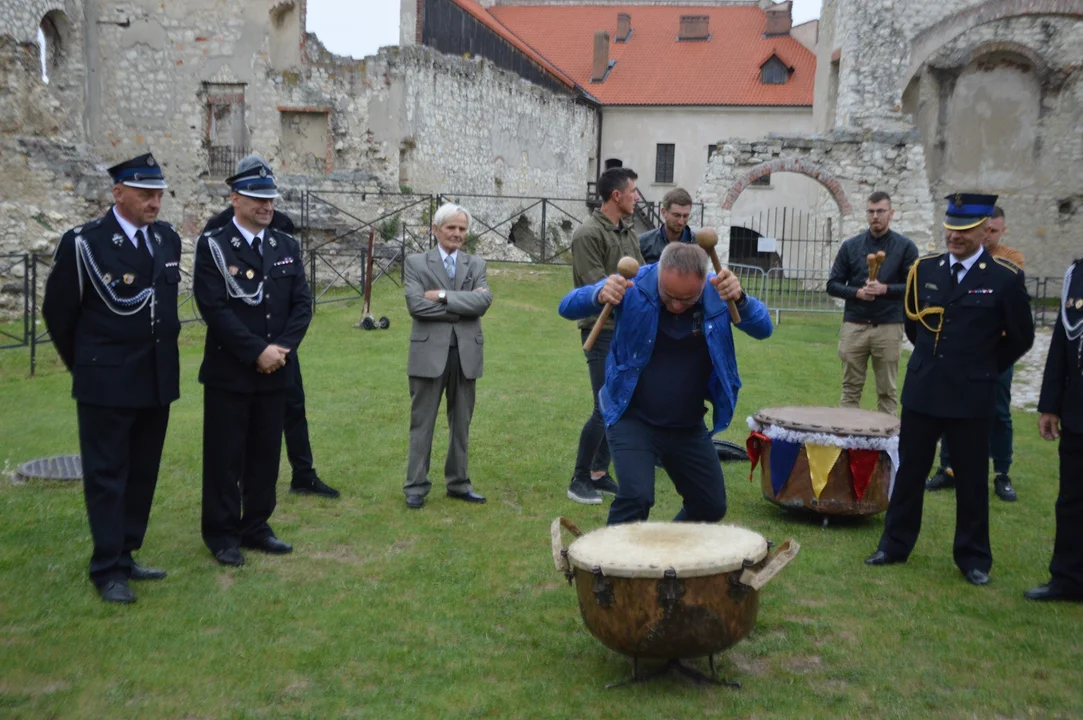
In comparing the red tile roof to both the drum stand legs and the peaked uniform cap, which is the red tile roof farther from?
the drum stand legs

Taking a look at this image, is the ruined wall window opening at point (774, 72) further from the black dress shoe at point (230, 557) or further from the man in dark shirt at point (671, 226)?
the black dress shoe at point (230, 557)

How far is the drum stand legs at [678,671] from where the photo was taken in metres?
4.29

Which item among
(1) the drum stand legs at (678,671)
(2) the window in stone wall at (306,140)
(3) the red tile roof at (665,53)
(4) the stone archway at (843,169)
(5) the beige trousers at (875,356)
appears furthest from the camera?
(3) the red tile roof at (665,53)

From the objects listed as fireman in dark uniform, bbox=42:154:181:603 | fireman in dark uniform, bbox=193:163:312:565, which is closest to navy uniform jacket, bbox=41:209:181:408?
fireman in dark uniform, bbox=42:154:181:603

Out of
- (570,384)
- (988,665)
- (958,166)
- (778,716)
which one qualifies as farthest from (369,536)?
(958,166)

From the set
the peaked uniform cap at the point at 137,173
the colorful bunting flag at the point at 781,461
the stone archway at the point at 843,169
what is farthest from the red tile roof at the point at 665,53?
the peaked uniform cap at the point at 137,173

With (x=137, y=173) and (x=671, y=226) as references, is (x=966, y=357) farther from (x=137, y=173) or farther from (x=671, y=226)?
(x=137, y=173)

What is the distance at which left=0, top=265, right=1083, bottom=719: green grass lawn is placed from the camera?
4.17 metres

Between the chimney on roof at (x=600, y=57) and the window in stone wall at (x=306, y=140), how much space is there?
18.1 metres

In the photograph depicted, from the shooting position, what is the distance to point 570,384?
1186 centimetres

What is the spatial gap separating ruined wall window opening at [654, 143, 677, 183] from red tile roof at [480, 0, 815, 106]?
1.70m

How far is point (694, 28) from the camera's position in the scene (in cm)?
4350

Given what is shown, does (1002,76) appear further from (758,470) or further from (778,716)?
(778,716)

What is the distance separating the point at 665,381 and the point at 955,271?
1955 millimetres
